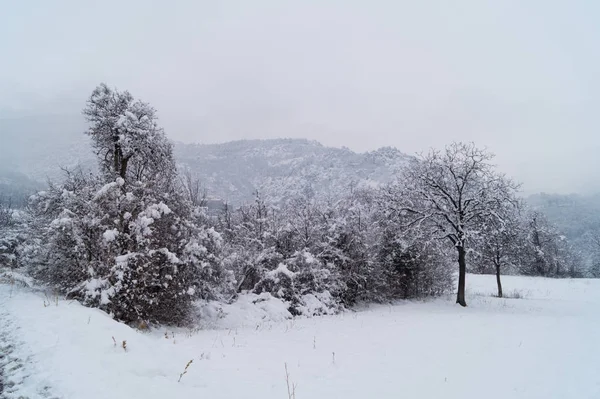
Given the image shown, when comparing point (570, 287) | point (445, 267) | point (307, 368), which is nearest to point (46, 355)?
point (307, 368)

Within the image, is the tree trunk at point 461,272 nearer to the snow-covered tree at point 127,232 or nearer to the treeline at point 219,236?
the treeline at point 219,236

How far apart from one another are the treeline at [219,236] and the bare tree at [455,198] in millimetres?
71

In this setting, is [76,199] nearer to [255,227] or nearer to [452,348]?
[255,227]

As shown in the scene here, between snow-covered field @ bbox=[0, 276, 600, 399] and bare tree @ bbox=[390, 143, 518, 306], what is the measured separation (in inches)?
292

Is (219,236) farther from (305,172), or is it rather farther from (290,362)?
(305,172)

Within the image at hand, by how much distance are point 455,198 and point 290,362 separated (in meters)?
15.0

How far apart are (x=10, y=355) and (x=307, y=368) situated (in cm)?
472

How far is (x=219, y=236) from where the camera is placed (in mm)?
13805

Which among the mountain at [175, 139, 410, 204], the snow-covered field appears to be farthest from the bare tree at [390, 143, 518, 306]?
the mountain at [175, 139, 410, 204]

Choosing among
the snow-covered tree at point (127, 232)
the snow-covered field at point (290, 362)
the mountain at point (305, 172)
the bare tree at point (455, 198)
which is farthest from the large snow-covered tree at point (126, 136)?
the mountain at point (305, 172)

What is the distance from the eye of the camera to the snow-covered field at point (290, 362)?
4.28 metres

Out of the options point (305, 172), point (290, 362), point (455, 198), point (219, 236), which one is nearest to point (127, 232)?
point (219, 236)

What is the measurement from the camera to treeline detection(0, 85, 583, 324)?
1137 centimetres

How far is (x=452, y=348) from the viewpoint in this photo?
812 cm
